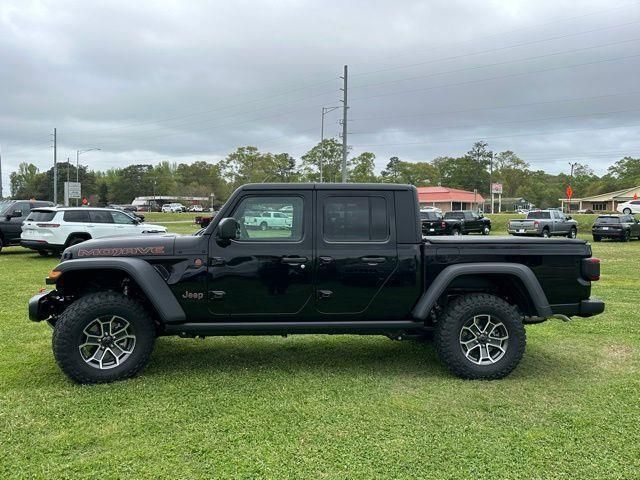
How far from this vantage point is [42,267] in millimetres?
13227

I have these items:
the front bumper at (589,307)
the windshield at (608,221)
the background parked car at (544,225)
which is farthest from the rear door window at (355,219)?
the windshield at (608,221)

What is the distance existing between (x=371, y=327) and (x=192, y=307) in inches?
64.3

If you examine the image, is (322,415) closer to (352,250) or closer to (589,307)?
(352,250)

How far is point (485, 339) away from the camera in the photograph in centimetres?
490

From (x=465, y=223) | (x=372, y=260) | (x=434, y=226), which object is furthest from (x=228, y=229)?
(x=465, y=223)

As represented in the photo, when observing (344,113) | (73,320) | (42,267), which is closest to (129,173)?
(344,113)

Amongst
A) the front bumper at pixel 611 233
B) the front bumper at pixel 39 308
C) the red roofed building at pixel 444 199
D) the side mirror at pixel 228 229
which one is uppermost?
the red roofed building at pixel 444 199

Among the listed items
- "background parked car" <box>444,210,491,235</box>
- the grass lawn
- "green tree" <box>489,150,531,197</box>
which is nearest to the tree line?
"green tree" <box>489,150,531,197</box>

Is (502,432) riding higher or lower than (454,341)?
lower

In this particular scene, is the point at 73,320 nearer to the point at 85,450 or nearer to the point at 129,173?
the point at 85,450

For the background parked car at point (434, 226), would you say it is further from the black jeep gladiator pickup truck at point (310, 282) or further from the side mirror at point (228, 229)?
the side mirror at point (228, 229)

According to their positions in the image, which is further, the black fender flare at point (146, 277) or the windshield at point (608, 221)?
the windshield at point (608, 221)

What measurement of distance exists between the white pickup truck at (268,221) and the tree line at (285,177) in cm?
8530

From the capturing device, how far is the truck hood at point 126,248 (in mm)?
4742
